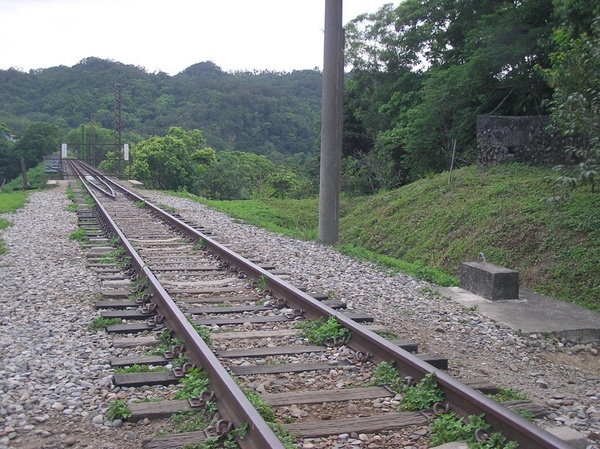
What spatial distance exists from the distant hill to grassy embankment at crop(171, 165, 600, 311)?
196ft

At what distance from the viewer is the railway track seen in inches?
134

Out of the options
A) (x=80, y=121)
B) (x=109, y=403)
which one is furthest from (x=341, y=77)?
(x=80, y=121)

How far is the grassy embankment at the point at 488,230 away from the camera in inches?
366

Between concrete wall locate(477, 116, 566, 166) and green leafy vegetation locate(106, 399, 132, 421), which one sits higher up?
concrete wall locate(477, 116, 566, 166)

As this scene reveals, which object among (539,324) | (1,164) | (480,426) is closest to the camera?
(480,426)

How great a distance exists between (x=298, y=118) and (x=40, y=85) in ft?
206

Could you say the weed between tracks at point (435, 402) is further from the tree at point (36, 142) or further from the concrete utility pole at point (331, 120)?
the tree at point (36, 142)

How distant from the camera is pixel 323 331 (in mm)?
5309

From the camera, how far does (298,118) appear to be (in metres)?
85.8

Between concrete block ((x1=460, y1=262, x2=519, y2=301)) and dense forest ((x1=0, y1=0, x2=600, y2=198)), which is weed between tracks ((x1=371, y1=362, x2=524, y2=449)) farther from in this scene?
dense forest ((x1=0, y1=0, x2=600, y2=198))

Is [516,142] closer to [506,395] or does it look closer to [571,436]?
[506,395]

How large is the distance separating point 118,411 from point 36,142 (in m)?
72.4

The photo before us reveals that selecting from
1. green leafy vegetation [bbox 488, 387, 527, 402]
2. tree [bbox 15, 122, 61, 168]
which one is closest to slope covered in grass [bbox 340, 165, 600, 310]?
green leafy vegetation [bbox 488, 387, 527, 402]

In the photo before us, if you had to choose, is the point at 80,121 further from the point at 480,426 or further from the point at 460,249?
the point at 480,426
